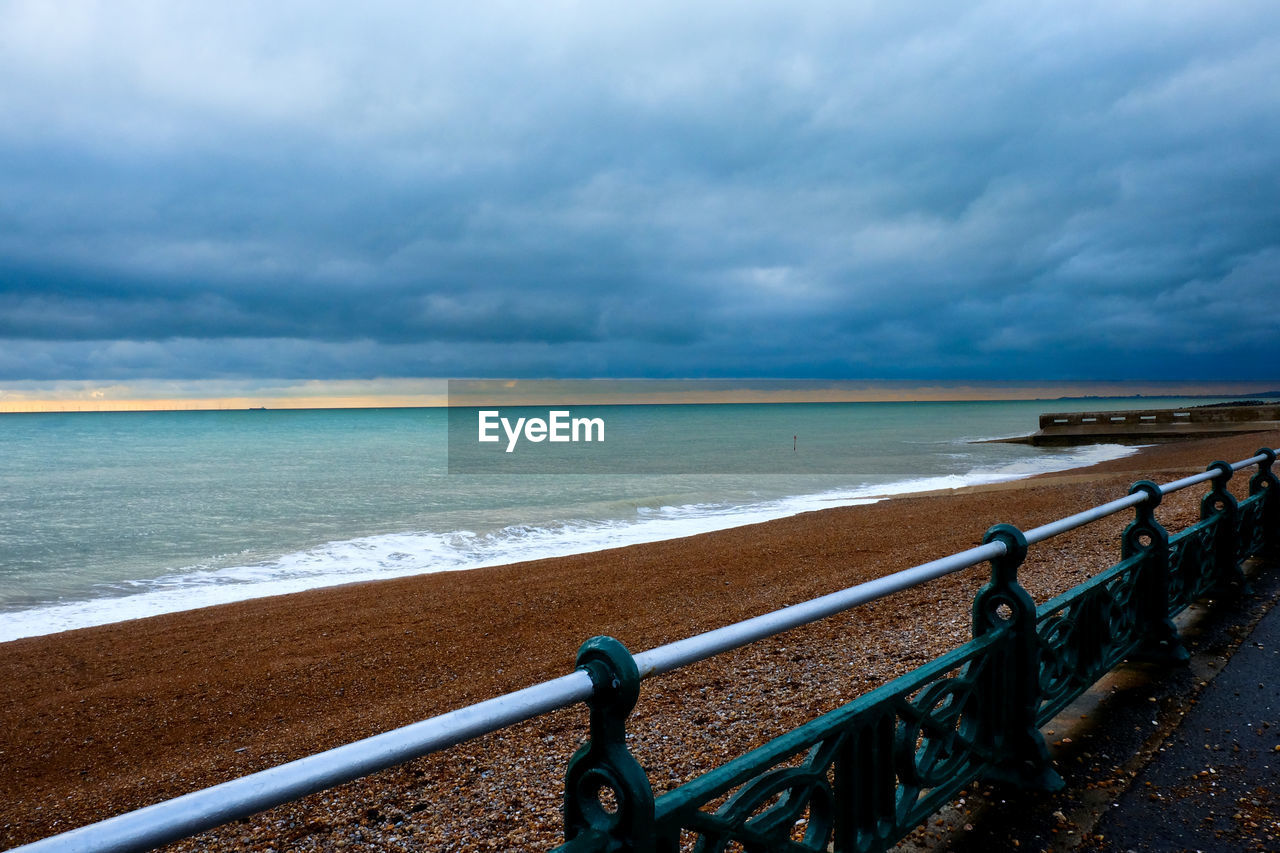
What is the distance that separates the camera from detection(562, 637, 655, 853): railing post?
160 cm

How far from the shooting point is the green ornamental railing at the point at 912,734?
165 centimetres

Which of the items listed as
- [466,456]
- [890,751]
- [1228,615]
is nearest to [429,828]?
[890,751]

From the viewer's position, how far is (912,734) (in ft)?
8.39

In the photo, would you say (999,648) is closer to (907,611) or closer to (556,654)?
(907,611)

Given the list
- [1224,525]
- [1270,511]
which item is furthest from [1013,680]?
[1270,511]

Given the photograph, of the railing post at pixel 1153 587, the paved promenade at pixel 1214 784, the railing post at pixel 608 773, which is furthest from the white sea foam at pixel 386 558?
the railing post at pixel 608 773

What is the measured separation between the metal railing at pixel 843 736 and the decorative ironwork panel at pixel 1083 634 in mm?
13

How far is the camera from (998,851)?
2877 millimetres

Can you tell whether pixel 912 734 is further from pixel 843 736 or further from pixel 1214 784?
pixel 1214 784

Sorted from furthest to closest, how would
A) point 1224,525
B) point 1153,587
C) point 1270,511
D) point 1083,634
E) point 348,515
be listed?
point 348,515 → point 1270,511 → point 1224,525 → point 1153,587 → point 1083,634

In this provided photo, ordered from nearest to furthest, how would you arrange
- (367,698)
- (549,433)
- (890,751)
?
1. (890,751)
2. (367,698)
3. (549,433)

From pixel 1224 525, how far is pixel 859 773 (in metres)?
5.07

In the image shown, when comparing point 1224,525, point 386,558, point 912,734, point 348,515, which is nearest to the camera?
point 912,734

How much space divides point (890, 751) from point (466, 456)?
187 feet
